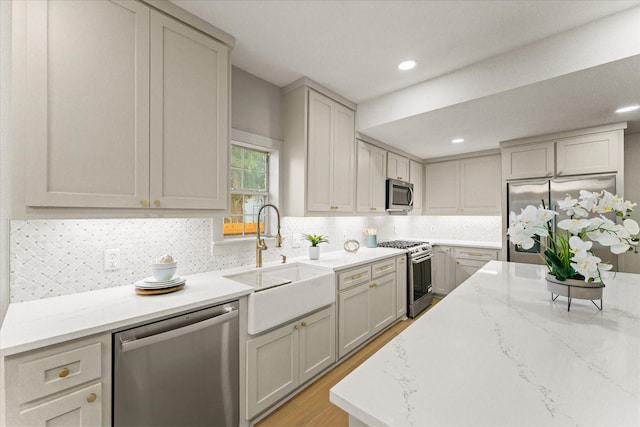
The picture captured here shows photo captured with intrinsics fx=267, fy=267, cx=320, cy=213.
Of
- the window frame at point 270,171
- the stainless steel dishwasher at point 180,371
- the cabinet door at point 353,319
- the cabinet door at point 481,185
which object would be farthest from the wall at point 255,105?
the cabinet door at point 481,185

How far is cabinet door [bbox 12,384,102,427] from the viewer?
1.02 m

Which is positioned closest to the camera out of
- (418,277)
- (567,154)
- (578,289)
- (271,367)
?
(578,289)

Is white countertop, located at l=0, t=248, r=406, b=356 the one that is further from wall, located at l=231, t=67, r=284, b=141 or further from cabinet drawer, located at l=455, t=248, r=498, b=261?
cabinet drawer, located at l=455, t=248, r=498, b=261

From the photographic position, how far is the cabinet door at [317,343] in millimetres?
2090

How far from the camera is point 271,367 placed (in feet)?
6.10

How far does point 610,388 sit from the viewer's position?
688mm

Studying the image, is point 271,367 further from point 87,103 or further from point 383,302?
point 87,103

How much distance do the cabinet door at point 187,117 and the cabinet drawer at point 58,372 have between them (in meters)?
0.82

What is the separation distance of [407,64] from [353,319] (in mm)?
2405

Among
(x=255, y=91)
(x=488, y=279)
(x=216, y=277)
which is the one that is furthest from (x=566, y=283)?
(x=255, y=91)

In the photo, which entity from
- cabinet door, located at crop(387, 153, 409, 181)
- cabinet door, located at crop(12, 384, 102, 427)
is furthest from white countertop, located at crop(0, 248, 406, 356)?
cabinet door, located at crop(387, 153, 409, 181)

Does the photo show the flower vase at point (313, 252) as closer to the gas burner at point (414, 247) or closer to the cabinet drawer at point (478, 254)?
the gas burner at point (414, 247)

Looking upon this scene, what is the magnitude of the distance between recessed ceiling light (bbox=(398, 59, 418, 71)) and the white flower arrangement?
1.60 meters

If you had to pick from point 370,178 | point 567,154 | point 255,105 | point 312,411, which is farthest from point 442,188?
point 312,411
